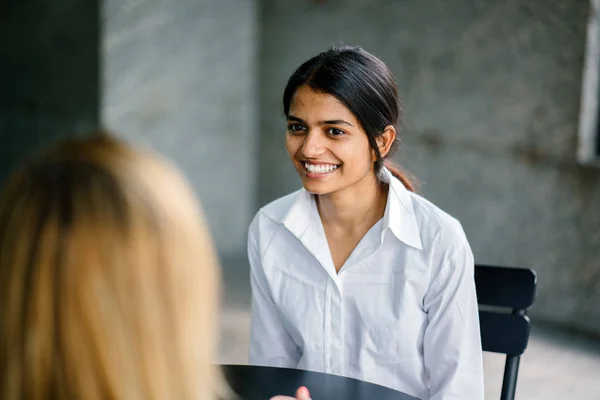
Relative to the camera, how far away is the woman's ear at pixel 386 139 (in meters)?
1.86

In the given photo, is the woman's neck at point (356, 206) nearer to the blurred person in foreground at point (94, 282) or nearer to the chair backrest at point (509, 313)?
the chair backrest at point (509, 313)

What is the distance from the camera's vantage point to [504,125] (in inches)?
164

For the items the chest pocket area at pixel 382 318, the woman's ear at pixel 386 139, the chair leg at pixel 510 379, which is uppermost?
the woman's ear at pixel 386 139

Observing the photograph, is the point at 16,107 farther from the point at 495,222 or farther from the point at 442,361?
the point at 442,361

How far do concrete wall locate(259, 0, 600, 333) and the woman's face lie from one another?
7.90ft

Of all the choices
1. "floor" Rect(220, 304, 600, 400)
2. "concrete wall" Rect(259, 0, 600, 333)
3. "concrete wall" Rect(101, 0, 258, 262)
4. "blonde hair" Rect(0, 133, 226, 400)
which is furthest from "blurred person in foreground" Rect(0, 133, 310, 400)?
"concrete wall" Rect(101, 0, 258, 262)

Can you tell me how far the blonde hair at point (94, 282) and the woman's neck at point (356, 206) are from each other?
113 cm

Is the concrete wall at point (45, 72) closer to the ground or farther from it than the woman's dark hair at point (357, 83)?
farther from it

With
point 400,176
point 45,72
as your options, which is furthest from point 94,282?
point 45,72

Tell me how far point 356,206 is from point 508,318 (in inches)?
17.4

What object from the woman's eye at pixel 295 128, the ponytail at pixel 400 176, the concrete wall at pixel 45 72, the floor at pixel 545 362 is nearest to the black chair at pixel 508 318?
the ponytail at pixel 400 176

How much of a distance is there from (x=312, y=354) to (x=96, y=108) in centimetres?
351

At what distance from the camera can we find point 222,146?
5285 mm

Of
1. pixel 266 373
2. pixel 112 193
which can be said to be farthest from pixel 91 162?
pixel 266 373
